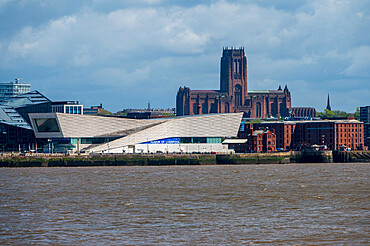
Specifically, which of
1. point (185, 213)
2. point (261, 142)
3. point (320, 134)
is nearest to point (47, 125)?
point (261, 142)

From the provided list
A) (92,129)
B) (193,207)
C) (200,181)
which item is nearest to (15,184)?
(200,181)

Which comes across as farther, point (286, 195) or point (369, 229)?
point (286, 195)

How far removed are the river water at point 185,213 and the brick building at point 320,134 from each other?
93523 mm

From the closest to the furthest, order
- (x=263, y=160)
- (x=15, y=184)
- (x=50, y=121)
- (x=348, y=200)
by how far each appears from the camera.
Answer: (x=348, y=200)
(x=15, y=184)
(x=263, y=160)
(x=50, y=121)

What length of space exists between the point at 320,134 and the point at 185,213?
394ft

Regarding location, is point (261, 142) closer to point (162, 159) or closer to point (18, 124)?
point (162, 159)

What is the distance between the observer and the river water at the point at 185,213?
1314 inches

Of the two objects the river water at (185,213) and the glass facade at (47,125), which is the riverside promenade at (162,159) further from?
the river water at (185,213)

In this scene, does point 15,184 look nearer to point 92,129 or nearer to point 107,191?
point 107,191

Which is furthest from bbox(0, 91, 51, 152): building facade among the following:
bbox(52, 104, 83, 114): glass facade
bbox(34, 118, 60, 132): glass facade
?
bbox(52, 104, 83, 114): glass facade

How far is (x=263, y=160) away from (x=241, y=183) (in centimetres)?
4890

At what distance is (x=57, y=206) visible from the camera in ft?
149

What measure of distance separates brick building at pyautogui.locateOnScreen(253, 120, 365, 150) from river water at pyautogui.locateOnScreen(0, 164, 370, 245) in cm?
9352

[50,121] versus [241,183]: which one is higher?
[50,121]
